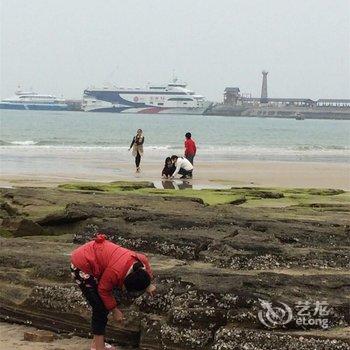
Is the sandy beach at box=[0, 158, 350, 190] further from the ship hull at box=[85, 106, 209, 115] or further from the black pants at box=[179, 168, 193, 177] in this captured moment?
the ship hull at box=[85, 106, 209, 115]

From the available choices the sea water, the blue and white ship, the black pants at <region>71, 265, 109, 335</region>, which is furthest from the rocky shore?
the blue and white ship

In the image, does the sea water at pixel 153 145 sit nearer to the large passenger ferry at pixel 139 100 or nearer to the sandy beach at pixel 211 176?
the sandy beach at pixel 211 176

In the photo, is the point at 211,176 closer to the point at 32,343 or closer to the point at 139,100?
the point at 32,343

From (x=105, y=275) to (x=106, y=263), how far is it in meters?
0.09

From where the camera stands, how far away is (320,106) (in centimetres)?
16938

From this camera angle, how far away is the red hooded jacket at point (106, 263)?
551 centimetres

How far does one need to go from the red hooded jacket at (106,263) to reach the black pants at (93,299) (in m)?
0.05

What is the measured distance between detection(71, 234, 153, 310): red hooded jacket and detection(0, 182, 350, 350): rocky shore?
0.59 meters

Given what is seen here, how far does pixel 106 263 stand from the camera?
5.57 metres

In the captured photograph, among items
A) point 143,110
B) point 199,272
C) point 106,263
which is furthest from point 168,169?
point 143,110

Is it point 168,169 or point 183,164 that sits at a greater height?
point 183,164

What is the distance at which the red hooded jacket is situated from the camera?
5.51 meters

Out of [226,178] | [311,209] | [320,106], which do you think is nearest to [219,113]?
[320,106]

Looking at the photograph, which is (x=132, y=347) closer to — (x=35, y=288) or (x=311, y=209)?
(x=35, y=288)
